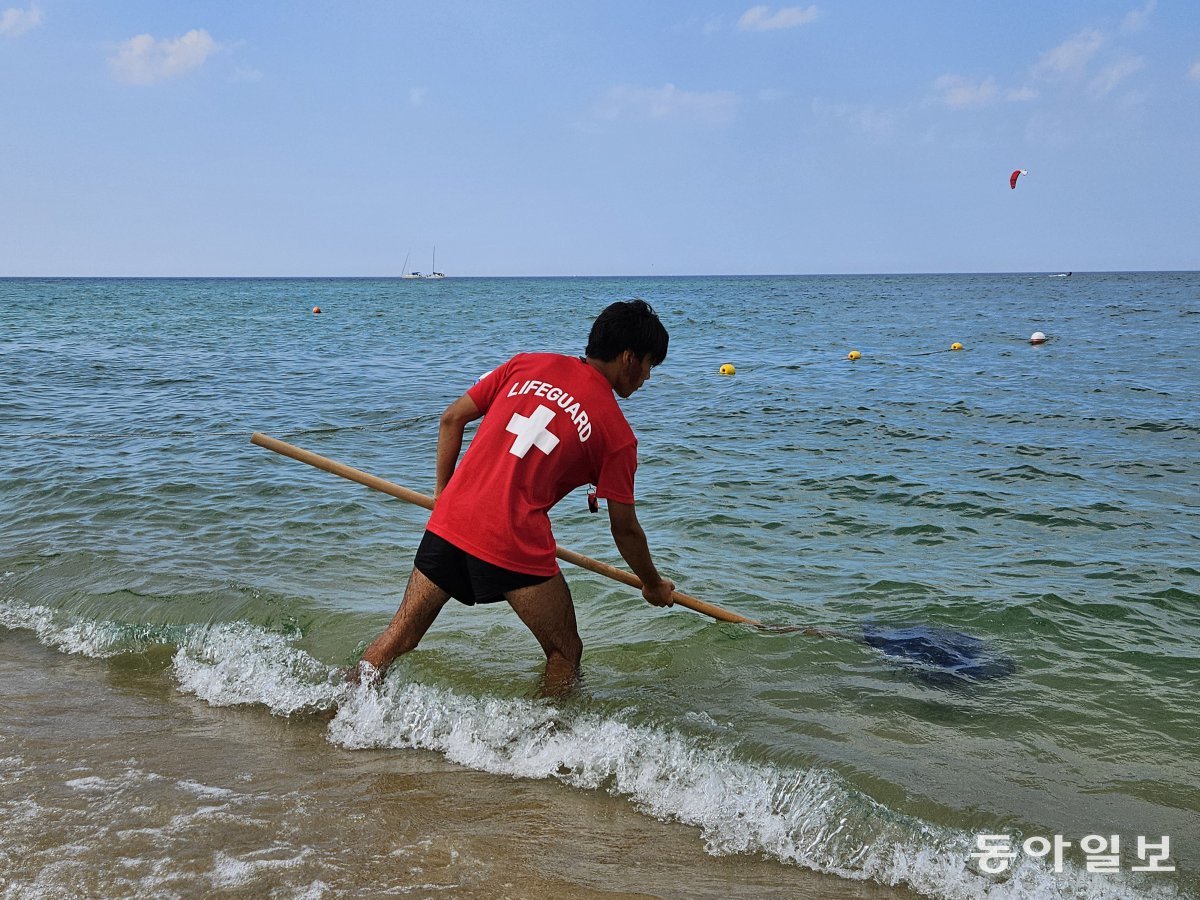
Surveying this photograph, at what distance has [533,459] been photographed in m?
3.47

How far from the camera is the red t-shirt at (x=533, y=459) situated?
3.45 meters

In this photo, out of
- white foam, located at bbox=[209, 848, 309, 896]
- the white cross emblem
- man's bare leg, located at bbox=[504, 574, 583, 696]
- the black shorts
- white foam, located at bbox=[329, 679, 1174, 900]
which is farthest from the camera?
man's bare leg, located at bbox=[504, 574, 583, 696]

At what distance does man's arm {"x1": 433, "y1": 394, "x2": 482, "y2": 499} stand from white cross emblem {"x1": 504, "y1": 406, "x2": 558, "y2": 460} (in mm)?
256

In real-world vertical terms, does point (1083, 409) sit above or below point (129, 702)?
above

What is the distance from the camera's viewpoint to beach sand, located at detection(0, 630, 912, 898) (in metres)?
2.84

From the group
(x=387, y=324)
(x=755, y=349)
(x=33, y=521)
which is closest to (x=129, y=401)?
(x=33, y=521)

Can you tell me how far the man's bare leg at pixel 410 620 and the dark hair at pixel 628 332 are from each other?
3.81 feet

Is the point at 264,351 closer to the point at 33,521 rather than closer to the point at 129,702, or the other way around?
the point at 33,521

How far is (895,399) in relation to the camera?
14.4m

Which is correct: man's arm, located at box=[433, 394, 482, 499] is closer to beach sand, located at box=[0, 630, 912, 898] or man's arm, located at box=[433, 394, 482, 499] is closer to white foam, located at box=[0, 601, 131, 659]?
beach sand, located at box=[0, 630, 912, 898]

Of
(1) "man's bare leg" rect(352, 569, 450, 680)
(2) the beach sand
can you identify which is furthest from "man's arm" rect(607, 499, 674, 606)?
(2) the beach sand

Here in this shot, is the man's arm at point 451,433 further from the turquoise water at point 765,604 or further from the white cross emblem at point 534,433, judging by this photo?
the turquoise water at point 765,604

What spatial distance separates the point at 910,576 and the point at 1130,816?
2.89 m

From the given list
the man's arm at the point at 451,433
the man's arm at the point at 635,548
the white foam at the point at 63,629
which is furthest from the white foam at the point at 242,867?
the white foam at the point at 63,629
